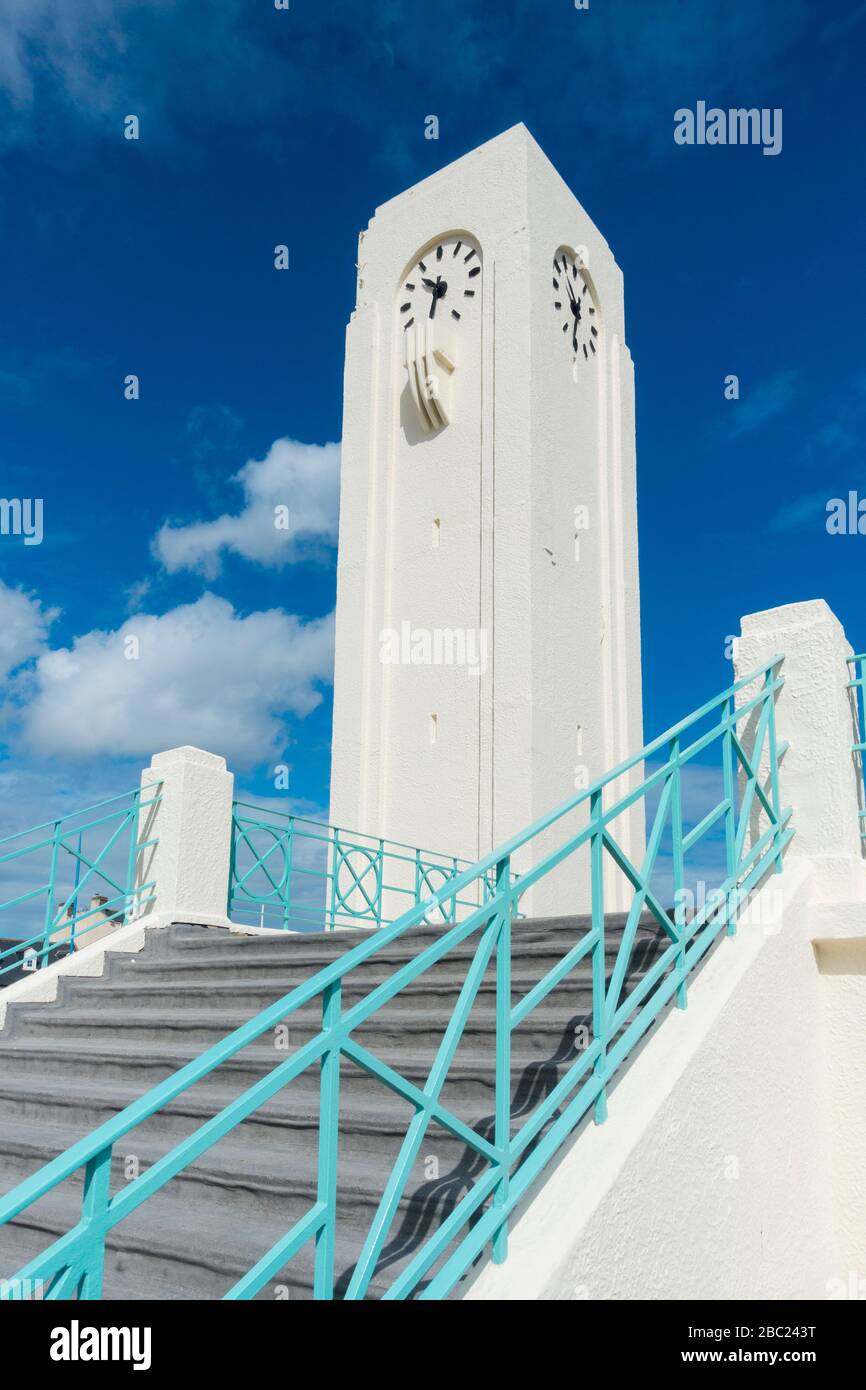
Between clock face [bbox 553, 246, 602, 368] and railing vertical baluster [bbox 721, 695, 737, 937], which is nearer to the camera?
railing vertical baluster [bbox 721, 695, 737, 937]

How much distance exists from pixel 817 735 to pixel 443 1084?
2608 millimetres

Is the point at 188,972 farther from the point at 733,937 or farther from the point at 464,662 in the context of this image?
the point at 464,662

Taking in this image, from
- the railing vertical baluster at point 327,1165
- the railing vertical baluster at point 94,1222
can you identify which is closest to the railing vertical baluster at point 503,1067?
the railing vertical baluster at point 327,1165

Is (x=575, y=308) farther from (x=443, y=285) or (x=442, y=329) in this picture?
(x=442, y=329)

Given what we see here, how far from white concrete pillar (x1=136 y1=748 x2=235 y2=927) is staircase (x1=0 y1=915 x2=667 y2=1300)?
0.91 meters

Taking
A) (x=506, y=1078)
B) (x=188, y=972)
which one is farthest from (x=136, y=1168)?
(x=188, y=972)

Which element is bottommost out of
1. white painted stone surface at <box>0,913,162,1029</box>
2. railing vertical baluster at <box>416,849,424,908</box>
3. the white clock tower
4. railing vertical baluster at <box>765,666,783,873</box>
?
white painted stone surface at <box>0,913,162,1029</box>

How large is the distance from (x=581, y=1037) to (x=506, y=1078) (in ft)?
2.72

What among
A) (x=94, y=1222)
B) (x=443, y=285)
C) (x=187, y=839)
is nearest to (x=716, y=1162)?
(x=94, y=1222)

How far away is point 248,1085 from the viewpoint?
4.15 m

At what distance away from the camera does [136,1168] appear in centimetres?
373

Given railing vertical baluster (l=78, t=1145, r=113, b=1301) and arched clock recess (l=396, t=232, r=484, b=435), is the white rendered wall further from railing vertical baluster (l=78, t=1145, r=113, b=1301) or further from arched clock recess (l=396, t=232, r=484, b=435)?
arched clock recess (l=396, t=232, r=484, b=435)

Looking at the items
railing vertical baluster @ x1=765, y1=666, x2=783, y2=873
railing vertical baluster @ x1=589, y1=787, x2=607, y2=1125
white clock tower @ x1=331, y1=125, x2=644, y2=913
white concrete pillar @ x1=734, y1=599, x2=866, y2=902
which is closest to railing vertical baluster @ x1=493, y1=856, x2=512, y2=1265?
railing vertical baluster @ x1=589, y1=787, x2=607, y2=1125

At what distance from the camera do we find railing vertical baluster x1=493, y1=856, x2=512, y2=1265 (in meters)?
2.82
